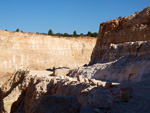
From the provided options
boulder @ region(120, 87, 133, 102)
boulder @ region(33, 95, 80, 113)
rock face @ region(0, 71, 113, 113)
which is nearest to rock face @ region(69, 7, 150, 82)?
rock face @ region(0, 71, 113, 113)

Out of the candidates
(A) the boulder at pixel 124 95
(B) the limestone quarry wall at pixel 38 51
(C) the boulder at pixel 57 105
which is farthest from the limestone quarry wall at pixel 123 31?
(B) the limestone quarry wall at pixel 38 51

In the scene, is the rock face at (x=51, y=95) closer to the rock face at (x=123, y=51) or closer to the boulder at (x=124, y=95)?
the boulder at (x=124, y=95)

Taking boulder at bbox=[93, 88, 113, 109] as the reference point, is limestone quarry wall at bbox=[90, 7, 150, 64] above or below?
above

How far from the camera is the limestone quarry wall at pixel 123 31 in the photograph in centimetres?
2230

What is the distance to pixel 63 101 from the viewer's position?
4.14 metres

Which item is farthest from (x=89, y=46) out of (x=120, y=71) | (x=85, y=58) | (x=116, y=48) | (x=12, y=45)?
(x=120, y=71)

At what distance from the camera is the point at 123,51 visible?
1878 centimetres

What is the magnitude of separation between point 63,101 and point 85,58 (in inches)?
1850

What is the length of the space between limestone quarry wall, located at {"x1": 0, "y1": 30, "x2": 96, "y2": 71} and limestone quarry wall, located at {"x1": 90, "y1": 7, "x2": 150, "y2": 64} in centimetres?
1691

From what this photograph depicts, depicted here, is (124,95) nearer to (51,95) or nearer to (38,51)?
(51,95)

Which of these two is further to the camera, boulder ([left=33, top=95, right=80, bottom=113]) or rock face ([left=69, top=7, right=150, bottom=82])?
rock face ([left=69, top=7, right=150, bottom=82])

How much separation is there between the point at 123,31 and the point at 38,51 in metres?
23.4

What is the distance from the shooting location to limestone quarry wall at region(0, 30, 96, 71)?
40.8 metres

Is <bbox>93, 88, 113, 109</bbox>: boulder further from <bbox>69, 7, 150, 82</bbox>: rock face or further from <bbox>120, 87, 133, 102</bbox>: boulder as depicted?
<bbox>69, 7, 150, 82</bbox>: rock face
